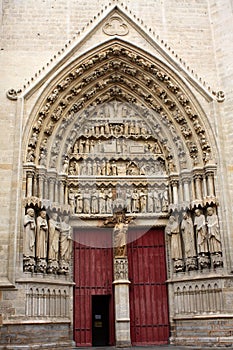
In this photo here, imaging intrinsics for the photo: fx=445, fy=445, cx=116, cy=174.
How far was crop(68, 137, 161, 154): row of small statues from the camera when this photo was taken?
11.6 m

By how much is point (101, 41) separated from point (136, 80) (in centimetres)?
136

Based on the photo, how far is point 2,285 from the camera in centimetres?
914

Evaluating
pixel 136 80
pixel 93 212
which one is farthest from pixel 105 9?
pixel 93 212

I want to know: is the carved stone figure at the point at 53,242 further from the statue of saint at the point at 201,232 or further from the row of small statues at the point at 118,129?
the statue of saint at the point at 201,232

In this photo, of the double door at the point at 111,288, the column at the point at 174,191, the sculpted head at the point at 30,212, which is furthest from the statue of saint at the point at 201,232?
the sculpted head at the point at 30,212

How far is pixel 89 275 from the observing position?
10.7m

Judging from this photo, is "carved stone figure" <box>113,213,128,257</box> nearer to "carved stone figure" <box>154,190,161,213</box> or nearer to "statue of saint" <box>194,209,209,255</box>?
"carved stone figure" <box>154,190,161,213</box>

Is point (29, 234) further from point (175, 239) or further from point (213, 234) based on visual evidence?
point (213, 234)

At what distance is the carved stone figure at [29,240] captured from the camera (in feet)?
31.1

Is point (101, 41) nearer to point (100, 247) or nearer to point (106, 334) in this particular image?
point (100, 247)

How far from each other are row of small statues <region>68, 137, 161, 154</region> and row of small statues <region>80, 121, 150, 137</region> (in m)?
0.19

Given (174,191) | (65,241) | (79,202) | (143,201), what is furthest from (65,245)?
(174,191)

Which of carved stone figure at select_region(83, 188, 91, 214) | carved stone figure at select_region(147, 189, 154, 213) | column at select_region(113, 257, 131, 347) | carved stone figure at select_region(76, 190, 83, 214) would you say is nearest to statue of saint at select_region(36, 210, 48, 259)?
carved stone figure at select_region(76, 190, 83, 214)

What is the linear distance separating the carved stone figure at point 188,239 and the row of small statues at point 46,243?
2714mm
